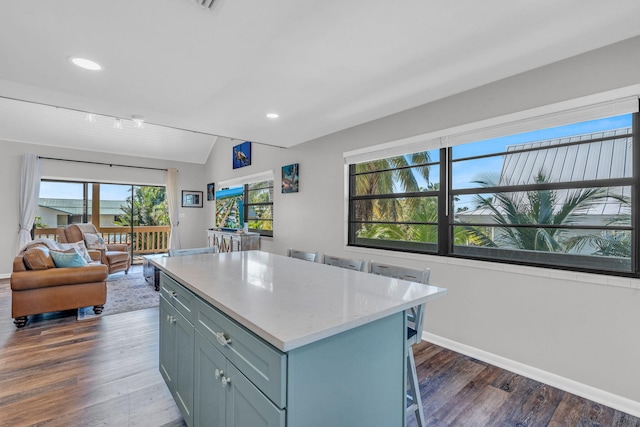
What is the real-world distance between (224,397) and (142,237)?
7042 millimetres

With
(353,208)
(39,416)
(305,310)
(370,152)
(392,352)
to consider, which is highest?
(370,152)

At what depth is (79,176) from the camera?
6.07 m

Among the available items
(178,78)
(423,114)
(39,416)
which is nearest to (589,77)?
(423,114)

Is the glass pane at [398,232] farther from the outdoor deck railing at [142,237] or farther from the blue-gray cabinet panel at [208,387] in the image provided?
the outdoor deck railing at [142,237]

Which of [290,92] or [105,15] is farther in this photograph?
[290,92]

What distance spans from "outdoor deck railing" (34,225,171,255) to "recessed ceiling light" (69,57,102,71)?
5664mm

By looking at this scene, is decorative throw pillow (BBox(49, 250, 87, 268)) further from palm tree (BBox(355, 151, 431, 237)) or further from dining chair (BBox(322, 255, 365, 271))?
palm tree (BBox(355, 151, 431, 237))

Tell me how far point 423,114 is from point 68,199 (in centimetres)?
725

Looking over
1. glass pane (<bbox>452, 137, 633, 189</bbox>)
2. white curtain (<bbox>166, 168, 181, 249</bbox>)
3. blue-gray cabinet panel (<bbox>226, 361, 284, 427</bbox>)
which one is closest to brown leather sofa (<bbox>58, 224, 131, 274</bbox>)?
white curtain (<bbox>166, 168, 181, 249</bbox>)

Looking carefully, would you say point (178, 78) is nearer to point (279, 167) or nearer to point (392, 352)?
point (392, 352)

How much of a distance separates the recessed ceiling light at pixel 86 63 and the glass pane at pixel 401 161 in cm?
274

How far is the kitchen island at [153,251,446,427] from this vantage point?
918mm

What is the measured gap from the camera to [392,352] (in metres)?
1.24

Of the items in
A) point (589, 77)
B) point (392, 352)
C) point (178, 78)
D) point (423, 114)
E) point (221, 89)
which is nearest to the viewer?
point (392, 352)
